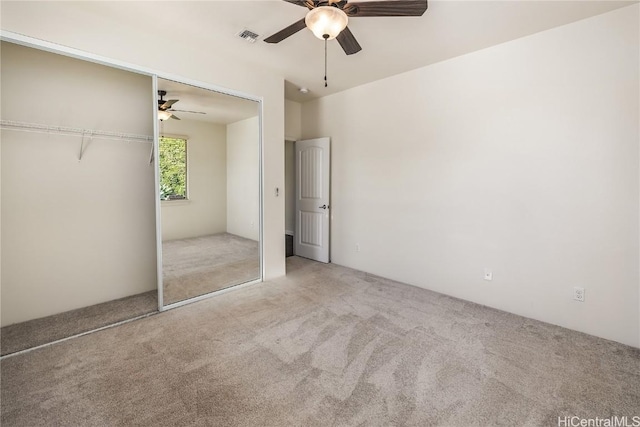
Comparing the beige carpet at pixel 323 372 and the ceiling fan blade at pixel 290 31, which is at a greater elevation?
the ceiling fan blade at pixel 290 31

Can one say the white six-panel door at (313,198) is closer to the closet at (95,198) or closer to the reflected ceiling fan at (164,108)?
the closet at (95,198)

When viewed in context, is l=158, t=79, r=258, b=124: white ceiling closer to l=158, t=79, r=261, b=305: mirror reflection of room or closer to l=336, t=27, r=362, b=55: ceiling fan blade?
l=158, t=79, r=261, b=305: mirror reflection of room

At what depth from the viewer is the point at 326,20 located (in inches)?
74.5

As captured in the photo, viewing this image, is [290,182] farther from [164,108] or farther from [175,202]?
[164,108]

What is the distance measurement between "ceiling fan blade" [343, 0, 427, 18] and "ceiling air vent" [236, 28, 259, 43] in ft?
3.92

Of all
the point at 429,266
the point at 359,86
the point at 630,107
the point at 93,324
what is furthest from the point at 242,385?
the point at 359,86

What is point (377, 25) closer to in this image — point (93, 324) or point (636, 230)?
point (636, 230)

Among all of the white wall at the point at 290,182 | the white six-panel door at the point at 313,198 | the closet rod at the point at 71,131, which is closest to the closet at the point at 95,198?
the closet rod at the point at 71,131

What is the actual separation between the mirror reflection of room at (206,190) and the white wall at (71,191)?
1.68 ft

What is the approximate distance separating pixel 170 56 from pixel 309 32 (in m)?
1.43

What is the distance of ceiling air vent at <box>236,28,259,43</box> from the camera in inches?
110

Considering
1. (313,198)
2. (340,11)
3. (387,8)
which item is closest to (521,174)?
(387,8)

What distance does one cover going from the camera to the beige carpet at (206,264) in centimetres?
325

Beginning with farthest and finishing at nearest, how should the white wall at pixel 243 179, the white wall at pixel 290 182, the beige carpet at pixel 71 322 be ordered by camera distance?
the white wall at pixel 290 182, the white wall at pixel 243 179, the beige carpet at pixel 71 322
